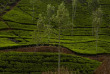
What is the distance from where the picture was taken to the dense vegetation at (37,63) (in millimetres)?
37653

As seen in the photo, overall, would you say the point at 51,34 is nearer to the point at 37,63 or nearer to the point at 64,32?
the point at 64,32

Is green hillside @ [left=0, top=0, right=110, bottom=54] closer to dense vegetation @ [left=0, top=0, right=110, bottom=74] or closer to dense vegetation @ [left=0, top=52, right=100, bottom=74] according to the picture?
dense vegetation @ [left=0, top=0, right=110, bottom=74]

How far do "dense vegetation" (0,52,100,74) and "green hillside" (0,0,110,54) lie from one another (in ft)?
56.8

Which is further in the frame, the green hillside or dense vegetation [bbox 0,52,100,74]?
the green hillside

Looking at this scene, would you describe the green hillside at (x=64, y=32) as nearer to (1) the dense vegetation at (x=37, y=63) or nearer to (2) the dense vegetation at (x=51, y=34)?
(2) the dense vegetation at (x=51, y=34)

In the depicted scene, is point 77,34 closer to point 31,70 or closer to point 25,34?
point 25,34

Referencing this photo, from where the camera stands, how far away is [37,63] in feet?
137

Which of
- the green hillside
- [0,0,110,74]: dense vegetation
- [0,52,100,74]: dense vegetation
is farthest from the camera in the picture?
the green hillside

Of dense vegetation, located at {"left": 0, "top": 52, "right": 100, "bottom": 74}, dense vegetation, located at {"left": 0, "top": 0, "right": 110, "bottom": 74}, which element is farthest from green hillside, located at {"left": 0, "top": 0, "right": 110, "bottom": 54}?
dense vegetation, located at {"left": 0, "top": 52, "right": 100, "bottom": 74}

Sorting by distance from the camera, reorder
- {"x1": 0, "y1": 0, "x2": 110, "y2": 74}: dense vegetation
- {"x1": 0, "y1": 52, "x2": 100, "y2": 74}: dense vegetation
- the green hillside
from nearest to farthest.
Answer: {"x1": 0, "y1": 52, "x2": 100, "y2": 74}: dense vegetation, {"x1": 0, "y1": 0, "x2": 110, "y2": 74}: dense vegetation, the green hillside

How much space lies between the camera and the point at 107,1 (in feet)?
591

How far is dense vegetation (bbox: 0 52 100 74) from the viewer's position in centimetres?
3765

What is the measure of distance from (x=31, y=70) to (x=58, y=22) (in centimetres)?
1588

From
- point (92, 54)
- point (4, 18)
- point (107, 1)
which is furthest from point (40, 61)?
point (107, 1)
